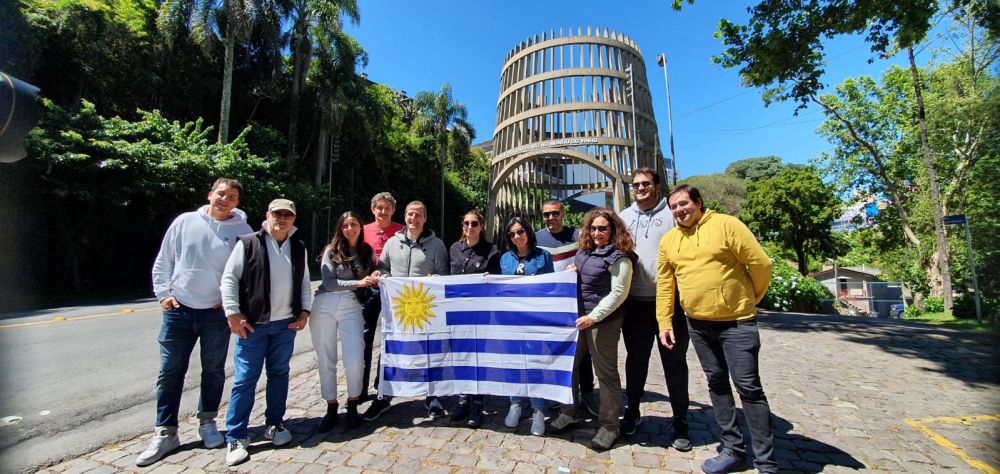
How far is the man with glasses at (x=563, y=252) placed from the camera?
407 centimetres

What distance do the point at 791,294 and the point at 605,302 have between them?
15662 millimetres

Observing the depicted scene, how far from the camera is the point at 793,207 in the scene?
31.7 m

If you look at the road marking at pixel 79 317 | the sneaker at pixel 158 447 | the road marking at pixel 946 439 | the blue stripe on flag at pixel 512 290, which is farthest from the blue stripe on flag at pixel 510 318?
the road marking at pixel 79 317

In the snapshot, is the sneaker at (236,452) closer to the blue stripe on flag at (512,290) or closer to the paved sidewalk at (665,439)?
the paved sidewalk at (665,439)

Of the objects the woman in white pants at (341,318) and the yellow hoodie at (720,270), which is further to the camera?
the woman in white pants at (341,318)

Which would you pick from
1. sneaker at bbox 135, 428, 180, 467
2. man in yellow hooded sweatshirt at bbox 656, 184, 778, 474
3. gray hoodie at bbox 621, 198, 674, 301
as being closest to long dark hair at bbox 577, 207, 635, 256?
gray hoodie at bbox 621, 198, 674, 301

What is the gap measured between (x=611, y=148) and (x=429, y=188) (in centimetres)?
1947

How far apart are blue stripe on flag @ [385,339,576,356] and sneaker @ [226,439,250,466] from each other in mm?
1307

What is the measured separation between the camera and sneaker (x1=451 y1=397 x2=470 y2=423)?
3773mm

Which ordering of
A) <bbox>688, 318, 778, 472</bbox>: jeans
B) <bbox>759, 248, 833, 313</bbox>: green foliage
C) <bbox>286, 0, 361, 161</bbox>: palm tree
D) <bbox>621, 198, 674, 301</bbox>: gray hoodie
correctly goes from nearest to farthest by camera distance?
<bbox>688, 318, 778, 472</bbox>: jeans
<bbox>621, 198, 674, 301</bbox>: gray hoodie
<bbox>759, 248, 833, 313</bbox>: green foliage
<bbox>286, 0, 361, 161</bbox>: palm tree

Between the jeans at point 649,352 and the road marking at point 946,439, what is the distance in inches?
72.1

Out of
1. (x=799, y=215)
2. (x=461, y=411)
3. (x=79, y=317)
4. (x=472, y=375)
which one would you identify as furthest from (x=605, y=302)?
(x=799, y=215)

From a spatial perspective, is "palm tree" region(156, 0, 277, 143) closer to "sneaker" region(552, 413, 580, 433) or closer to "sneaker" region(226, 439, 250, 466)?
"sneaker" region(226, 439, 250, 466)

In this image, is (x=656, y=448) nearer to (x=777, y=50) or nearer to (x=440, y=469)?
(x=440, y=469)
